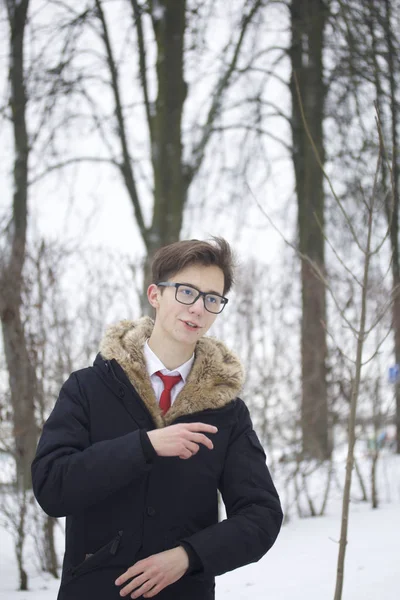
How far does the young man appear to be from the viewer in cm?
180

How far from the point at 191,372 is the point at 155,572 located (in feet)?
1.89

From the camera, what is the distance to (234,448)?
204 cm

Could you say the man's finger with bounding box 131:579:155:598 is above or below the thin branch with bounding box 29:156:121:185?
below

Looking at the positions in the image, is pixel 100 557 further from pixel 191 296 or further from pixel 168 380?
pixel 191 296

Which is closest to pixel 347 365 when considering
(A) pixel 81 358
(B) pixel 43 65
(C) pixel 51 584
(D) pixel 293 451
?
(D) pixel 293 451

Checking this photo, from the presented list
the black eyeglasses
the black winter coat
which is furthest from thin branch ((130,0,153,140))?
the black winter coat

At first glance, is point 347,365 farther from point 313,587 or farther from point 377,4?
point 377,4

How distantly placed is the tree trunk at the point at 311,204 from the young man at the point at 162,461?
4.82 metres

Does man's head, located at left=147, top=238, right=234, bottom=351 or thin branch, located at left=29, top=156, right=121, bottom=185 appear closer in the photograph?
man's head, located at left=147, top=238, right=234, bottom=351

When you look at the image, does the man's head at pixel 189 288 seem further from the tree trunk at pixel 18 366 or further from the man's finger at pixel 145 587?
the tree trunk at pixel 18 366

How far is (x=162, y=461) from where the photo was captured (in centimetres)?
196

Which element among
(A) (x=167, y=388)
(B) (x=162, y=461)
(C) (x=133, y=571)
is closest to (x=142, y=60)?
(A) (x=167, y=388)

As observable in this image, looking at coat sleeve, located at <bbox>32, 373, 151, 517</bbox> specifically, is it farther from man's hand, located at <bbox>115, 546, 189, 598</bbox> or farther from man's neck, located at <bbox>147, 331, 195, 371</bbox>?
man's neck, located at <bbox>147, 331, 195, 371</bbox>

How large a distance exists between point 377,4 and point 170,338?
559 cm
